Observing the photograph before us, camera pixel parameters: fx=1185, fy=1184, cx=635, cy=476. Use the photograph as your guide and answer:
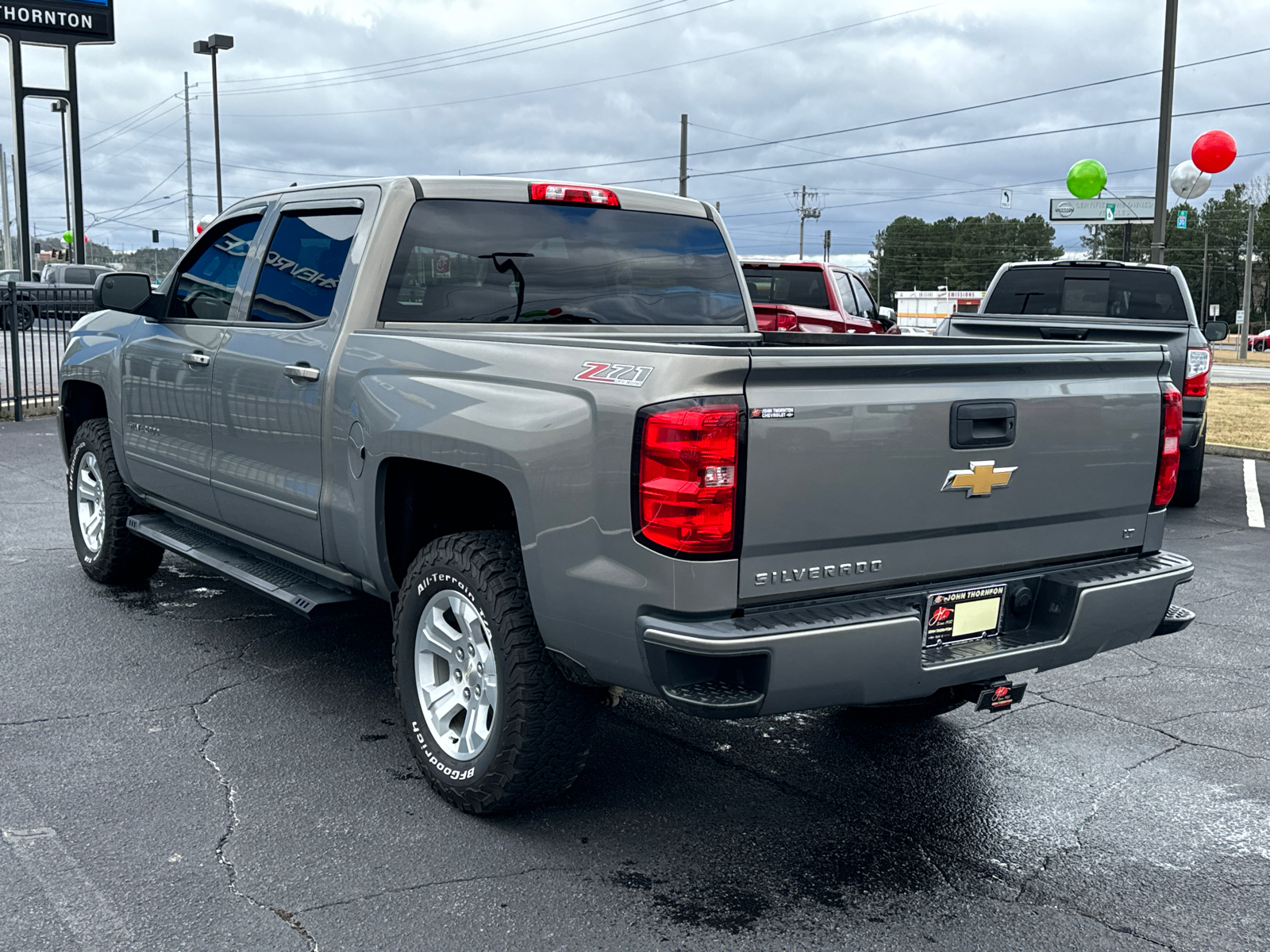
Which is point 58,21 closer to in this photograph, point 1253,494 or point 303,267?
point 303,267

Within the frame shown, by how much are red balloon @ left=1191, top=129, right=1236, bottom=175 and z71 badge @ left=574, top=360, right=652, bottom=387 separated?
1926 centimetres

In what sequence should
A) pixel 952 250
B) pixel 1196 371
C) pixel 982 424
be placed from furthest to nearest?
pixel 952 250, pixel 1196 371, pixel 982 424

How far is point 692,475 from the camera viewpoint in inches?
115

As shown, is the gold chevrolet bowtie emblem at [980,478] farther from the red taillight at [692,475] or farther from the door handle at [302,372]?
the door handle at [302,372]

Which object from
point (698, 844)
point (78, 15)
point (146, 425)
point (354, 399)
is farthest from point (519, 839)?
point (78, 15)

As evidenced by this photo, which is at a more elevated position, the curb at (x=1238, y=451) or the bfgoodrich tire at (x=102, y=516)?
the bfgoodrich tire at (x=102, y=516)

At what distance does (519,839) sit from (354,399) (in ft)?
5.13

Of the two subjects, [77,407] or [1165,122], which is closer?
[77,407]

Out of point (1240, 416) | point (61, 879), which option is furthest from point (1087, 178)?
point (61, 879)

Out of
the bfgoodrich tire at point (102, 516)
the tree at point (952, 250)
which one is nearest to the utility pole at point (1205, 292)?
the tree at point (952, 250)

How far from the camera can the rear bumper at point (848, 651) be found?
2.97 metres

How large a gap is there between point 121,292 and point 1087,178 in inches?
754

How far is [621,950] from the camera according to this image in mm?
2924

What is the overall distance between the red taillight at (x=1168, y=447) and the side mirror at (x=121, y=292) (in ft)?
14.0
